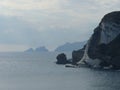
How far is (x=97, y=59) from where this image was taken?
601 feet

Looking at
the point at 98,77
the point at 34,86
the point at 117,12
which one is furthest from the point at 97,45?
the point at 34,86

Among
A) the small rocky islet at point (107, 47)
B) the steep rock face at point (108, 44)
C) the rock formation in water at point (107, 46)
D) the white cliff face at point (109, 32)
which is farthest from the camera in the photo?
the white cliff face at point (109, 32)

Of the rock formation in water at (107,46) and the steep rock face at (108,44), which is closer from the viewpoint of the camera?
the rock formation in water at (107,46)

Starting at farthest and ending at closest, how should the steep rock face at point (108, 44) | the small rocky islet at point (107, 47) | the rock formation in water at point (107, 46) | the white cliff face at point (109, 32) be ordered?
1. the white cliff face at point (109, 32)
2. the steep rock face at point (108, 44)
3. the rock formation in water at point (107, 46)
4. the small rocky islet at point (107, 47)

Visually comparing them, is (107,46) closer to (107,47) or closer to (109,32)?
(107,47)

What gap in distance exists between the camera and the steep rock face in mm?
180125

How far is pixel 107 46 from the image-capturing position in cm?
18338

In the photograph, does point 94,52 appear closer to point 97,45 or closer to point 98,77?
point 97,45

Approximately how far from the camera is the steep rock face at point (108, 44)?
180125 mm

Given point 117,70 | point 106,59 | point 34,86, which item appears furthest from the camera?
point 106,59

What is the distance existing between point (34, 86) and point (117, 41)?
72.9m

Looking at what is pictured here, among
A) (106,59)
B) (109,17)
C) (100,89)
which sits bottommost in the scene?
(100,89)

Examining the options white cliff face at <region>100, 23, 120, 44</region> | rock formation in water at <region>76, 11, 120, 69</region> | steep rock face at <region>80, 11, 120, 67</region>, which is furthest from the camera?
white cliff face at <region>100, 23, 120, 44</region>

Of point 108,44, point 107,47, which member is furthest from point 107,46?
point 108,44
